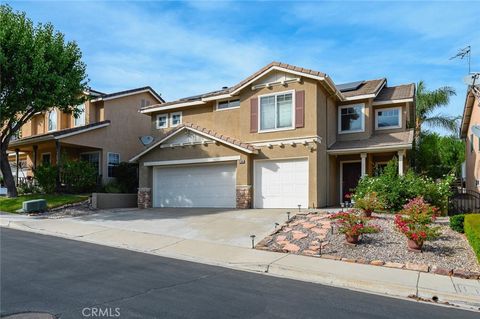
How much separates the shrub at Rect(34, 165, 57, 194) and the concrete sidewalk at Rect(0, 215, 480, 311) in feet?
30.5

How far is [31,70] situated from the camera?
18969 millimetres

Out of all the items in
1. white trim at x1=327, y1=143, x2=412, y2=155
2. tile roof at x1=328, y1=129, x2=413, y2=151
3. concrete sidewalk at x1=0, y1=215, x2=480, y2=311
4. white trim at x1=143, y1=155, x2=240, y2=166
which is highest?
tile roof at x1=328, y1=129, x2=413, y2=151

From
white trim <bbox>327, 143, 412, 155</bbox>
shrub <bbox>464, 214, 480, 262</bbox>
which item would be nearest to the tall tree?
white trim <bbox>327, 143, 412, 155</bbox>

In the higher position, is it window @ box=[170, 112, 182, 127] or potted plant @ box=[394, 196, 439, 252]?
window @ box=[170, 112, 182, 127]

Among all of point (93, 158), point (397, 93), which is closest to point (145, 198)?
point (93, 158)

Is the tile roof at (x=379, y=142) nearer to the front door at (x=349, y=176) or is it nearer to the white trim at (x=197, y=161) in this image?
the front door at (x=349, y=176)

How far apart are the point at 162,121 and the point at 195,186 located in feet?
18.4

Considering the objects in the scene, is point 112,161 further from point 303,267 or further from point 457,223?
point 457,223

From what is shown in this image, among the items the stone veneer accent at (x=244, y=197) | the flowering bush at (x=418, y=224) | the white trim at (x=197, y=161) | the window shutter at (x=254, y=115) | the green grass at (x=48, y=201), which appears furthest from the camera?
the window shutter at (x=254, y=115)

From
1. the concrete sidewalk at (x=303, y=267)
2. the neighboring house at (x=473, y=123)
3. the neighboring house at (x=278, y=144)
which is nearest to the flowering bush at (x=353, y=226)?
the concrete sidewalk at (x=303, y=267)

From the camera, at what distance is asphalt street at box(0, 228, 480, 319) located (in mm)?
6148

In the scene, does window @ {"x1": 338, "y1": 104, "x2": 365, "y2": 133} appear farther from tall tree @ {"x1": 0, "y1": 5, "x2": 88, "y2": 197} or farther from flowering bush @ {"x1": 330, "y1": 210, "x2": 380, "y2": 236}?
tall tree @ {"x1": 0, "y1": 5, "x2": 88, "y2": 197}

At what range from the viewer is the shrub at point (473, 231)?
9766mm

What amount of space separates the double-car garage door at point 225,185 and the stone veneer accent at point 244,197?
1.09 feet
